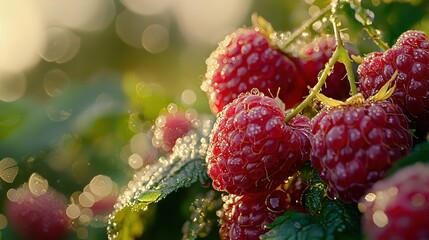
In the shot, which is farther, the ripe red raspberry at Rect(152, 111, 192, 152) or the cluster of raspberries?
the ripe red raspberry at Rect(152, 111, 192, 152)

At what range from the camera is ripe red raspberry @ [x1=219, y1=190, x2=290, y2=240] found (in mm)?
810

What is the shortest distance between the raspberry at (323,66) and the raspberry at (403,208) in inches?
16.1

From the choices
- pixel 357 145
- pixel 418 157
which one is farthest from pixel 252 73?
pixel 418 157

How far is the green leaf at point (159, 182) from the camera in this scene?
0.89 metres

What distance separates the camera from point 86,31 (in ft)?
45.8

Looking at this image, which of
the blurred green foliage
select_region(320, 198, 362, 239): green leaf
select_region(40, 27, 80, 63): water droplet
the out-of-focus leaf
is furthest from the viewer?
select_region(40, 27, 80, 63): water droplet

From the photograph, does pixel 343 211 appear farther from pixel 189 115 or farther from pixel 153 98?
pixel 153 98

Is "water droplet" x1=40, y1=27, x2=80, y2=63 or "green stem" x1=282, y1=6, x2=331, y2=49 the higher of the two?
"green stem" x1=282, y1=6, x2=331, y2=49

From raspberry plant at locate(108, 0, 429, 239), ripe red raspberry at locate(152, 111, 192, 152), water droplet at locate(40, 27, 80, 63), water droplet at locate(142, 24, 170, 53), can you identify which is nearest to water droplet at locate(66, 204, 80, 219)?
ripe red raspberry at locate(152, 111, 192, 152)

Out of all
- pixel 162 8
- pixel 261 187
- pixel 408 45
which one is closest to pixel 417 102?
pixel 408 45

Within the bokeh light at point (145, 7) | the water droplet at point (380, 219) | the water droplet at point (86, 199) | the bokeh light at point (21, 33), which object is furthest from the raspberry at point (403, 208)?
the bokeh light at point (145, 7)

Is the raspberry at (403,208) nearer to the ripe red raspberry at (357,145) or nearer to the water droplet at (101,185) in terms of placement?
the ripe red raspberry at (357,145)

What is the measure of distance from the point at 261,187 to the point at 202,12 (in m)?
12.3

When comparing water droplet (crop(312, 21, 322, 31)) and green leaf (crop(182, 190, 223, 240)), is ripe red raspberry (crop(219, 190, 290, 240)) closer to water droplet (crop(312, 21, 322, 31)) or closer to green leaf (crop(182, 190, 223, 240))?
green leaf (crop(182, 190, 223, 240))
